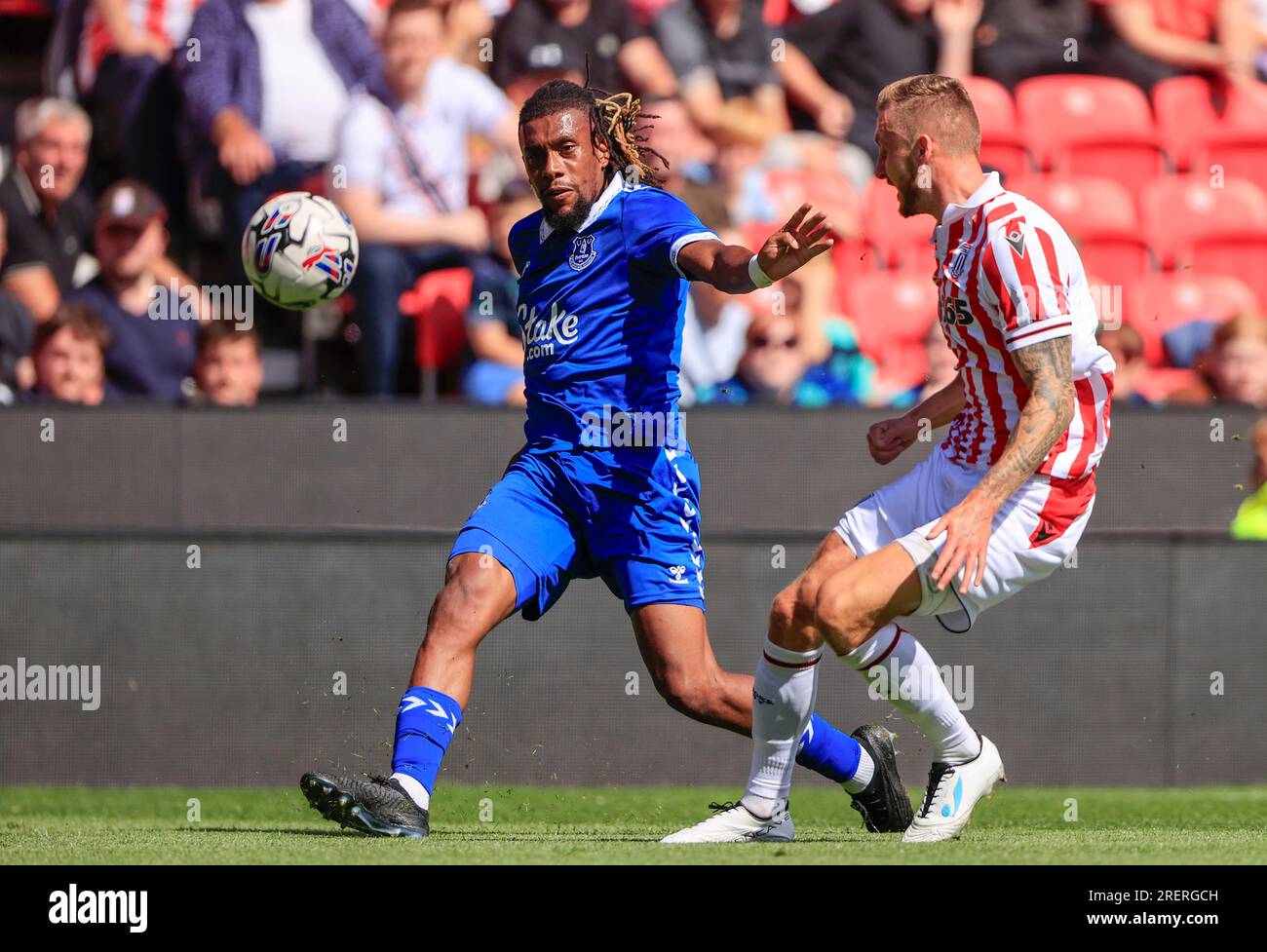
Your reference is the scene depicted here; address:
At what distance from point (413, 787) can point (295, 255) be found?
7.85 feet

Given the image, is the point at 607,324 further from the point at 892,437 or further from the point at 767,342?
the point at 767,342

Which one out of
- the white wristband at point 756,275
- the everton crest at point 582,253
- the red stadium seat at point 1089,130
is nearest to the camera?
the white wristband at point 756,275

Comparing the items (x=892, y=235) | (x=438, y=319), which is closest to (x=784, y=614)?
(x=438, y=319)

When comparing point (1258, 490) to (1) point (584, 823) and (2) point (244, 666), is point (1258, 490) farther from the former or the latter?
(2) point (244, 666)

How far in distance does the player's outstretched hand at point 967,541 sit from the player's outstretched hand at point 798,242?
82 cm

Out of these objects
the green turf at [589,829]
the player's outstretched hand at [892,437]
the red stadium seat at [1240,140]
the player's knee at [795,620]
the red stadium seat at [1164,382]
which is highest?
the red stadium seat at [1240,140]

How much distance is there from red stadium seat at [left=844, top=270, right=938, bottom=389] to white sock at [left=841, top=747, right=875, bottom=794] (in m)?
4.49

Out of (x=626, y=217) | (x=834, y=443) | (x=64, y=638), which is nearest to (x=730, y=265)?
(x=626, y=217)

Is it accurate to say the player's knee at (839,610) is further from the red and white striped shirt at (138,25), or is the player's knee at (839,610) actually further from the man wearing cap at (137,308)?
the red and white striped shirt at (138,25)

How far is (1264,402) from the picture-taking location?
10094mm

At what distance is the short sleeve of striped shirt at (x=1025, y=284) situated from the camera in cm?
514

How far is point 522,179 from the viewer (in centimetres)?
1049

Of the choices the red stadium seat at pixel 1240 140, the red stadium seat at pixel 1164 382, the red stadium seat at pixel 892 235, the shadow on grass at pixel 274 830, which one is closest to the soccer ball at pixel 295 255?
the shadow on grass at pixel 274 830
